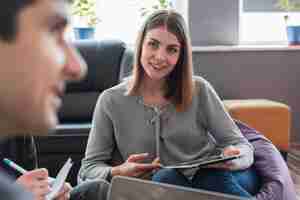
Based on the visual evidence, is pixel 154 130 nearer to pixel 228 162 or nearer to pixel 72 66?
pixel 228 162

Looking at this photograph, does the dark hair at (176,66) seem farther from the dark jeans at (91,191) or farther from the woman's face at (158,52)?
the dark jeans at (91,191)

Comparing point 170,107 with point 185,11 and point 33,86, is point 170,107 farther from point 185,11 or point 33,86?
point 185,11

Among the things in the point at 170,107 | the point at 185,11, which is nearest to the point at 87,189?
the point at 170,107

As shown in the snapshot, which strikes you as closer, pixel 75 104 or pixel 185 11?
pixel 75 104

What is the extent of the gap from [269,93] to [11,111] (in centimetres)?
408

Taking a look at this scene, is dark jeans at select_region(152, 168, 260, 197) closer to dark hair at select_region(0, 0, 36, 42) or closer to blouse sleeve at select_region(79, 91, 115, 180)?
blouse sleeve at select_region(79, 91, 115, 180)

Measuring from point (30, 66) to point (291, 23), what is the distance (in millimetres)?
4339

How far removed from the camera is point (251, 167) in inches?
85.0

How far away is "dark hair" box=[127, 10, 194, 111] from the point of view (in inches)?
80.3

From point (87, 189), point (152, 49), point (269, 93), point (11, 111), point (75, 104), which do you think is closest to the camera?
point (11, 111)

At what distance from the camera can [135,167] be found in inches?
72.1

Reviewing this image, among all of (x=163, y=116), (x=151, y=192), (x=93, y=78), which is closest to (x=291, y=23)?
(x=93, y=78)

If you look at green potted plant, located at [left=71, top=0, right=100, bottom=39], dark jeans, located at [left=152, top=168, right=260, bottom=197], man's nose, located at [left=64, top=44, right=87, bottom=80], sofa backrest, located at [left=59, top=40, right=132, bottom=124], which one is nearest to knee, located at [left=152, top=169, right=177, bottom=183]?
dark jeans, located at [left=152, top=168, right=260, bottom=197]

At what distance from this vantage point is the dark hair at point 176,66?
2039 millimetres
